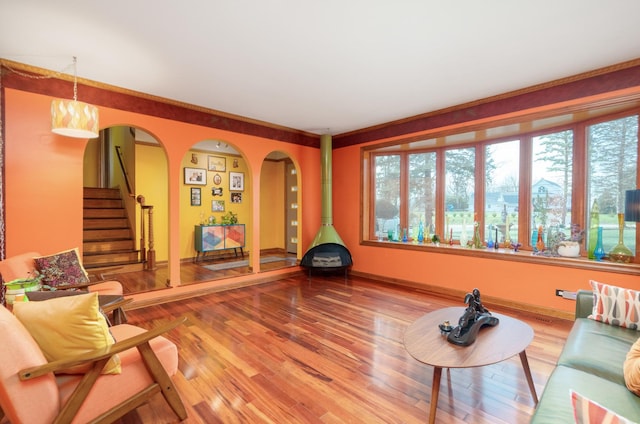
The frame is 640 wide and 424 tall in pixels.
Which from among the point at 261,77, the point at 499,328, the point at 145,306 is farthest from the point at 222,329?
the point at 261,77

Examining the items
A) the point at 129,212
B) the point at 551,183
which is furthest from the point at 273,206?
the point at 551,183

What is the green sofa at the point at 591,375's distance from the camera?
123cm

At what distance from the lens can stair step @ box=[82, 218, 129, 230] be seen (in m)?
5.61

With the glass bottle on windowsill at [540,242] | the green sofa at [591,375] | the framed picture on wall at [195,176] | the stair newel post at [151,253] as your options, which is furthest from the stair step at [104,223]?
the glass bottle on windowsill at [540,242]

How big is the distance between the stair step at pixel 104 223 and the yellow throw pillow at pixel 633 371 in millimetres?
7055

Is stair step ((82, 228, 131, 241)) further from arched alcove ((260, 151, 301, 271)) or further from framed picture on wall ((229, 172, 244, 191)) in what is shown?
arched alcove ((260, 151, 301, 271))

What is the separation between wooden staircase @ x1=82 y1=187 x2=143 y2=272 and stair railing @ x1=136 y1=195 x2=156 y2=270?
4.6 inches

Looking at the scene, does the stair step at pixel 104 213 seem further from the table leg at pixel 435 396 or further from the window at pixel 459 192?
the table leg at pixel 435 396

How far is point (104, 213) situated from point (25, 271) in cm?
377

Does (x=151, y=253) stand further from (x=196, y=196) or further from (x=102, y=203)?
(x=102, y=203)

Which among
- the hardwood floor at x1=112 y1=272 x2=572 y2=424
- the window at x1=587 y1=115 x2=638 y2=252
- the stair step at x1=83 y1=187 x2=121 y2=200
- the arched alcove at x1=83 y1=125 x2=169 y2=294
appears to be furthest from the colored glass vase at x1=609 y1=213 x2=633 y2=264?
the stair step at x1=83 y1=187 x2=121 y2=200

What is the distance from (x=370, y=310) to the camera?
11.9 feet

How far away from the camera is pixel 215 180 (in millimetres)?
6898

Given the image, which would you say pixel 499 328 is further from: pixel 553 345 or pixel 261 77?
pixel 261 77
